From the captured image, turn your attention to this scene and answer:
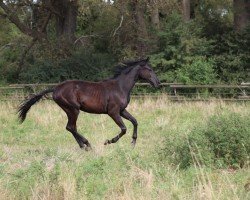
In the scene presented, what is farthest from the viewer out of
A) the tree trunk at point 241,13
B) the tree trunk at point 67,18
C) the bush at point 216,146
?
the tree trunk at point 67,18

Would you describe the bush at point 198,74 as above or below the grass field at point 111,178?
below

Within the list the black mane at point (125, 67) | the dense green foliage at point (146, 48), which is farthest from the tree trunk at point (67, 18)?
the black mane at point (125, 67)

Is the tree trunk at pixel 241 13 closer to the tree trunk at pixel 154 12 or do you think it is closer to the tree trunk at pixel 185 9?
the tree trunk at pixel 185 9

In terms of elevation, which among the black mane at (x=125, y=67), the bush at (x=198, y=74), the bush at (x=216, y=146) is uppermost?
the black mane at (x=125, y=67)

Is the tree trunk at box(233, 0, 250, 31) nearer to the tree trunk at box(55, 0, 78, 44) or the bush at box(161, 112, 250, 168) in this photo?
the tree trunk at box(55, 0, 78, 44)

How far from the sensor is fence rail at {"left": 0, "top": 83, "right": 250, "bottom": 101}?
19961 mm

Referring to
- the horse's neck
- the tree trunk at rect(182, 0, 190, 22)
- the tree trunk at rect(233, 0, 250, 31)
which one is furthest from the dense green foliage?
the horse's neck

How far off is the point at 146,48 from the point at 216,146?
1749 cm

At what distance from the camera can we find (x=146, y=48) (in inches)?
982

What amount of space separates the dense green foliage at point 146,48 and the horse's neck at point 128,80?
33.4 ft

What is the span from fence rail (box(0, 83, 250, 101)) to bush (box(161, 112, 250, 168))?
1087cm

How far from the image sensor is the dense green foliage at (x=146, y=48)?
885 inches

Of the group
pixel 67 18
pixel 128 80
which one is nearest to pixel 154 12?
pixel 67 18

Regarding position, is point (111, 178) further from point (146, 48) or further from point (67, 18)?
point (67, 18)
